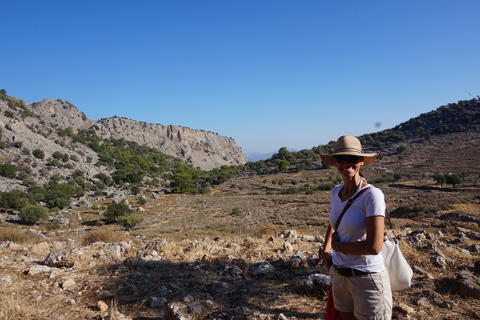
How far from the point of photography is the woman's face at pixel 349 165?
2.01 meters

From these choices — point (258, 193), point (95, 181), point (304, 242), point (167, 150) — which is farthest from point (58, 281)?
point (167, 150)

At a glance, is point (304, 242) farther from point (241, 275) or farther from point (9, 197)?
point (9, 197)

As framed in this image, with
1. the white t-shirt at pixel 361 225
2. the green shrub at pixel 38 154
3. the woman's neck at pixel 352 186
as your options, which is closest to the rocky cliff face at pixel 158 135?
the green shrub at pixel 38 154

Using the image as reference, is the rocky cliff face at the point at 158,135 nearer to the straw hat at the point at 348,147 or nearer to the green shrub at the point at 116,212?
the green shrub at the point at 116,212

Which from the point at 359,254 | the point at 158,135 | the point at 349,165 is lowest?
the point at 359,254

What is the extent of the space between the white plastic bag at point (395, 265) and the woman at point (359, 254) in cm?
11

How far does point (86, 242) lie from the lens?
7.75 m

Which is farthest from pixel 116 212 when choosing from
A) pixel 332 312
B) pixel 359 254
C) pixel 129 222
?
pixel 359 254

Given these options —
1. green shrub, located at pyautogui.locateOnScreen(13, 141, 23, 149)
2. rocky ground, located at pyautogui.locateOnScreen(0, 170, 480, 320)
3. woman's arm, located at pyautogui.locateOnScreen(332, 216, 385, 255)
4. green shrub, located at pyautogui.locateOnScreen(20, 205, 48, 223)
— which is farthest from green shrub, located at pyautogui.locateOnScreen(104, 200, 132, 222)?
green shrub, located at pyautogui.locateOnScreen(13, 141, 23, 149)

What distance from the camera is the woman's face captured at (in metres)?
Answer: 2.01

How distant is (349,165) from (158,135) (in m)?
126

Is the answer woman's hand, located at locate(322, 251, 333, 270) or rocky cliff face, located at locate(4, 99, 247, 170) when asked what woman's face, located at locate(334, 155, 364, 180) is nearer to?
woman's hand, located at locate(322, 251, 333, 270)

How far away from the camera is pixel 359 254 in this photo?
1.76 metres

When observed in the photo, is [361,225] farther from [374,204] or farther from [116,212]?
[116,212]
